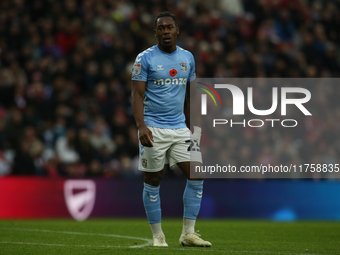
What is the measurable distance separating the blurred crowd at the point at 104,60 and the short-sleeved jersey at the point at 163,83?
6.65m

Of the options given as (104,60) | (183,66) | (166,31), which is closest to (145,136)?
(183,66)

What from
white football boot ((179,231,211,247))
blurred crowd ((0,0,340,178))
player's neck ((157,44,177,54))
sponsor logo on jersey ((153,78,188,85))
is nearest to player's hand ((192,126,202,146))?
sponsor logo on jersey ((153,78,188,85))

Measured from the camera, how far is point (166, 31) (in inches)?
260

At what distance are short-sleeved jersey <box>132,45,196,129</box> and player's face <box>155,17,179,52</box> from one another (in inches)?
5.4

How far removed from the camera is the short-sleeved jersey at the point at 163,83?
667 centimetres

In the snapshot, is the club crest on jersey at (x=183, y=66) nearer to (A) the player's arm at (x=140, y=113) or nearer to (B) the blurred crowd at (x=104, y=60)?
(A) the player's arm at (x=140, y=113)

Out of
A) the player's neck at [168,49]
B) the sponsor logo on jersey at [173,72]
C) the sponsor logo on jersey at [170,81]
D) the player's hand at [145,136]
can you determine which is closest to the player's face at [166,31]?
the player's neck at [168,49]

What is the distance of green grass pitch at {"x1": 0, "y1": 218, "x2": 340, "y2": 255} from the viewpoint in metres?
6.30

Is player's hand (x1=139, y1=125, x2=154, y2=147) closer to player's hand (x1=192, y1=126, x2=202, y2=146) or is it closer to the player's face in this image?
player's hand (x1=192, y1=126, x2=202, y2=146)

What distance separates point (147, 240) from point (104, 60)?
27.5ft

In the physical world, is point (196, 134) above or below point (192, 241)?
above

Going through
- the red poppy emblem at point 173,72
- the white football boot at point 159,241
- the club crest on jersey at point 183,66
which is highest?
the club crest on jersey at point 183,66

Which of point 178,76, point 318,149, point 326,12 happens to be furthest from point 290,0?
point 178,76

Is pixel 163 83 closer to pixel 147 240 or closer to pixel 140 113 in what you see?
pixel 140 113
